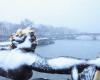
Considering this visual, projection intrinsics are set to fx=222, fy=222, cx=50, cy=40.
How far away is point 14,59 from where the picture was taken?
30.6 inches

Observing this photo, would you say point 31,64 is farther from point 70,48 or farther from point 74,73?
point 70,48

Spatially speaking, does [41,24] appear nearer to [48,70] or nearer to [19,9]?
[19,9]

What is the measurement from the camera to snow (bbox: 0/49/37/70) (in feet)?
2.46

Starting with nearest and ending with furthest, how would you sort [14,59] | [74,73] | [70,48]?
[74,73], [14,59], [70,48]

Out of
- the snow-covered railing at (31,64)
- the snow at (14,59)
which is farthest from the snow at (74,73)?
the snow at (14,59)

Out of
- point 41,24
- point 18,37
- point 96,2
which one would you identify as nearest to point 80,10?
point 96,2

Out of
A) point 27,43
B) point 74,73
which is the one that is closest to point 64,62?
point 74,73

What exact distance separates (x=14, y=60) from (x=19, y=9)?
468 mm

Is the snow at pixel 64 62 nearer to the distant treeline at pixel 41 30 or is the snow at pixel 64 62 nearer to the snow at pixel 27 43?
the snow at pixel 27 43

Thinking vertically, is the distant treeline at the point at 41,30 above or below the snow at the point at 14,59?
above

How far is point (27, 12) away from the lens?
116 cm

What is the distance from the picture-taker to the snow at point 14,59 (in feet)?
2.46

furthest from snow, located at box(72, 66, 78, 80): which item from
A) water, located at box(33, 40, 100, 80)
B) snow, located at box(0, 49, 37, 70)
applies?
water, located at box(33, 40, 100, 80)

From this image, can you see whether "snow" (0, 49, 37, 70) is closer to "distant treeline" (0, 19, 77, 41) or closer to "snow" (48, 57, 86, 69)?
"snow" (48, 57, 86, 69)
